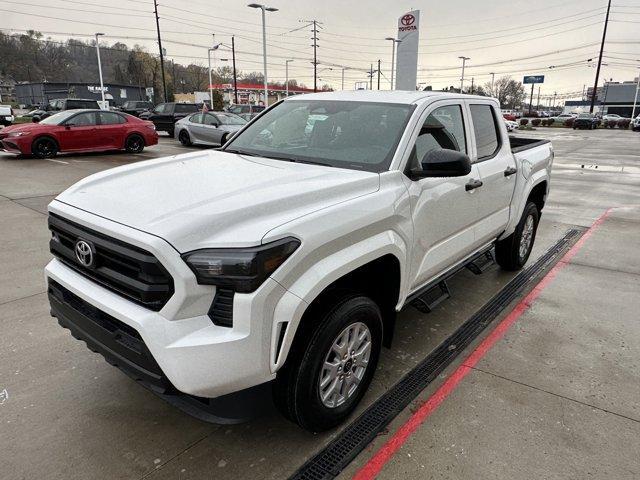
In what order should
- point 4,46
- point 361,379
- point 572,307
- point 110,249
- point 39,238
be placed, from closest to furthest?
point 110,249 < point 361,379 < point 572,307 < point 39,238 < point 4,46

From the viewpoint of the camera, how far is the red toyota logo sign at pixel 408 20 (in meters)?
21.4

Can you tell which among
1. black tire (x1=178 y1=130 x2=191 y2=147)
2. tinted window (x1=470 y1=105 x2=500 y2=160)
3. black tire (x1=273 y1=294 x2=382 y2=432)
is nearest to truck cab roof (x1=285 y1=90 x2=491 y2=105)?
tinted window (x1=470 y1=105 x2=500 y2=160)

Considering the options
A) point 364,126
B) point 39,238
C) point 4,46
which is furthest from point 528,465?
point 4,46

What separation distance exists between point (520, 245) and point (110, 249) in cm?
442

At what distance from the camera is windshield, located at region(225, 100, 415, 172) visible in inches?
124

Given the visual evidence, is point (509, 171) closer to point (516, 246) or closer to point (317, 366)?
point (516, 246)

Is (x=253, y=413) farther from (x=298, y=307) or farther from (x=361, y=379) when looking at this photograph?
(x=361, y=379)

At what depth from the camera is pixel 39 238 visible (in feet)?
20.8

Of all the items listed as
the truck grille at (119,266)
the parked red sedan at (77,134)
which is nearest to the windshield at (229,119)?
the parked red sedan at (77,134)

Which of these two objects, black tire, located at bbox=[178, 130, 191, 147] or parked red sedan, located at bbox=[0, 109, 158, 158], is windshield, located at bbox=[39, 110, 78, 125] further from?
black tire, located at bbox=[178, 130, 191, 147]

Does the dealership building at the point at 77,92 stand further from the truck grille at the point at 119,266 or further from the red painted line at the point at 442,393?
the truck grille at the point at 119,266

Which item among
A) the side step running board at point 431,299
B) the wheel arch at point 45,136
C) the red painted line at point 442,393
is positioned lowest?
the red painted line at point 442,393

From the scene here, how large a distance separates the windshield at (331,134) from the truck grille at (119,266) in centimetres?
145

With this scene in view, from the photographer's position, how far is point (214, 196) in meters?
2.39
